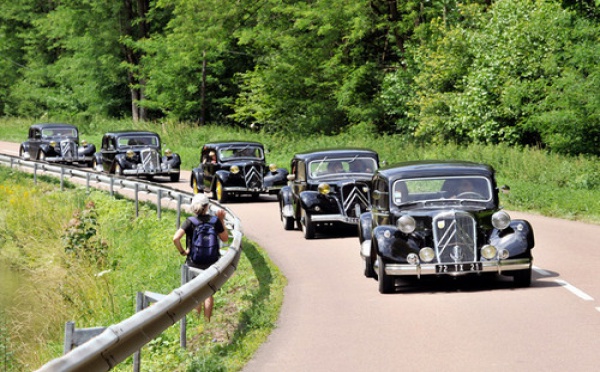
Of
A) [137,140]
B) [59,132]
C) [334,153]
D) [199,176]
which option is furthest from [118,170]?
[334,153]

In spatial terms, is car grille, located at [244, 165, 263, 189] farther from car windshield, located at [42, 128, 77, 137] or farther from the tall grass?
car windshield, located at [42, 128, 77, 137]

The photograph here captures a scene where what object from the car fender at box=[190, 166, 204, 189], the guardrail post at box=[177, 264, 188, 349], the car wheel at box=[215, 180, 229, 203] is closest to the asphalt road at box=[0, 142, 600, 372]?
the guardrail post at box=[177, 264, 188, 349]

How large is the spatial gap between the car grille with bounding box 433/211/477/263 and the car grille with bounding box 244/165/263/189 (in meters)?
15.0

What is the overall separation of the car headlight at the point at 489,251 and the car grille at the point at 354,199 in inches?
263

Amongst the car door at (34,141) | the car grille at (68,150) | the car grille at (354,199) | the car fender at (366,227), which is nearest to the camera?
the car fender at (366,227)

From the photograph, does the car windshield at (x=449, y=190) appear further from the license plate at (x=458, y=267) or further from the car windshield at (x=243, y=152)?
the car windshield at (x=243, y=152)

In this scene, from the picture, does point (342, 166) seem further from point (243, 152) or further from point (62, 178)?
point (62, 178)

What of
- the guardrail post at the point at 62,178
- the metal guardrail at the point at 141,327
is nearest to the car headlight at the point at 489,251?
the metal guardrail at the point at 141,327

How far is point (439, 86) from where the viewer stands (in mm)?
40750

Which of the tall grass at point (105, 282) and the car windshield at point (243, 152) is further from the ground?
the car windshield at point (243, 152)

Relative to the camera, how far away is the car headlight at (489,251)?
12742mm

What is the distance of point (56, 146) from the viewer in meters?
44.0

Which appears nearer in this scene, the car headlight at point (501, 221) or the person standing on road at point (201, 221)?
the person standing on road at point (201, 221)

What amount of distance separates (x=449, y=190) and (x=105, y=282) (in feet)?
19.7
